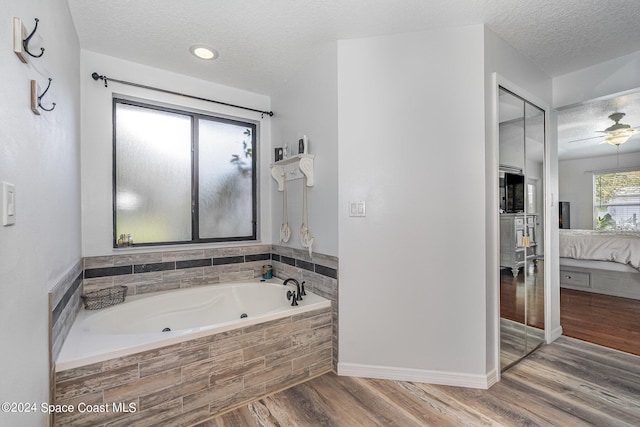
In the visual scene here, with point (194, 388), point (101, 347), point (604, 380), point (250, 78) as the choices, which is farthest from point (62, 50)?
point (604, 380)

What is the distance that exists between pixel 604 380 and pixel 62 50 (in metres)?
4.19

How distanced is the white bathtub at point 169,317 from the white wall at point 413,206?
49 cm

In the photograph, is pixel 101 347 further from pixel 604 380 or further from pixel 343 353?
pixel 604 380

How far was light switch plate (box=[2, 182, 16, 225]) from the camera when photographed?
2.77 ft

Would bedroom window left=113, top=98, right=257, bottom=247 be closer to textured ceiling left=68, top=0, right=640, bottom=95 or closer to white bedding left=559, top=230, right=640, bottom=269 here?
textured ceiling left=68, top=0, right=640, bottom=95

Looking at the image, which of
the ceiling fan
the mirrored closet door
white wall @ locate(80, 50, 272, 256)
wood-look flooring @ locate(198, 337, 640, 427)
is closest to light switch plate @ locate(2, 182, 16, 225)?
wood-look flooring @ locate(198, 337, 640, 427)

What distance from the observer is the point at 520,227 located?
244 cm

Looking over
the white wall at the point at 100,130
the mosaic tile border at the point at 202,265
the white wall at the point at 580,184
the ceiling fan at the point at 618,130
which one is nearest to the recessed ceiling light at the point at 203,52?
the white wall at the point at 100,130

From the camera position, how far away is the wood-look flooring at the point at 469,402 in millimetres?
1729

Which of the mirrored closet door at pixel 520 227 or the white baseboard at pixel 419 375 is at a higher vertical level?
the mirrored closet door at pixel 520 227

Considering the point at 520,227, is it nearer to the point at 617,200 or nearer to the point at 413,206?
the point at 413,206

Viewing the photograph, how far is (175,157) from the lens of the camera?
278 centimetres

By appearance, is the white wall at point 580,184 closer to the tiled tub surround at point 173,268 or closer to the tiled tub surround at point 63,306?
the tiled tub surround at point 173,268

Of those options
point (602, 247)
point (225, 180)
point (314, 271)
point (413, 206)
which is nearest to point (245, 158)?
point (225, 180)
